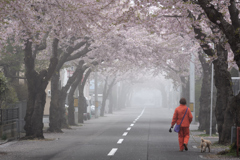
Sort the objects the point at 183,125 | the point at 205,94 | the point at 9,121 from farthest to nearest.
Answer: the point at 205,94 → the point at 9,121 → the point at 183,125

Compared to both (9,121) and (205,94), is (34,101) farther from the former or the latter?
(205,94)

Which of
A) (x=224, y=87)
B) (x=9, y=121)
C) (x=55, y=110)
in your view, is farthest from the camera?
(x=55, y=110)

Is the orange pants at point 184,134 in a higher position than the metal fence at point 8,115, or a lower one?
lower

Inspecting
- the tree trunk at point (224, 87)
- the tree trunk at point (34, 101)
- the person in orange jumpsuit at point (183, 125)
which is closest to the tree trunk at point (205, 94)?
the tree trunk at point (224, 87)

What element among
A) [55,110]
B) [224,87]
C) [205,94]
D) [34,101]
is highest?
[224,87]

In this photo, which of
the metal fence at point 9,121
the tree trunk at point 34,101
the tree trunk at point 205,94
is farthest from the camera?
the tree trunk at point 205,94

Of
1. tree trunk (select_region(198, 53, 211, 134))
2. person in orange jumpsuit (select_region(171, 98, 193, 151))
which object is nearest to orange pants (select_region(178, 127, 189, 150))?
person in orange jumpsuit (select_region(171, 98, 193, 151))

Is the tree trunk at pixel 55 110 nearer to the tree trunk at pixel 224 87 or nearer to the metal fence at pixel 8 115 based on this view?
the metal fence at pixel 8 115

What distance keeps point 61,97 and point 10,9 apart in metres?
14.8

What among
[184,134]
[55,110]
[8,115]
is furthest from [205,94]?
[184,134]

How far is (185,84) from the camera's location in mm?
37469

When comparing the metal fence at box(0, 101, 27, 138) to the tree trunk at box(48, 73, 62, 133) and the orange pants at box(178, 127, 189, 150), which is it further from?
the orange pants at box(178, 127, 189, 150)

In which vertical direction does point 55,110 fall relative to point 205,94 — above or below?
below

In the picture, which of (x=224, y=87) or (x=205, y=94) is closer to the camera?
(x=224, y=87)
